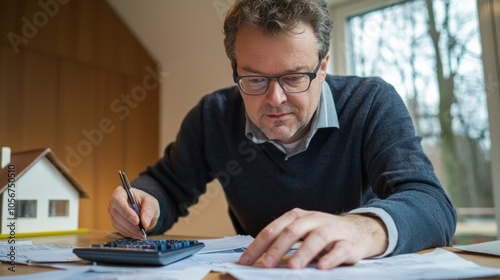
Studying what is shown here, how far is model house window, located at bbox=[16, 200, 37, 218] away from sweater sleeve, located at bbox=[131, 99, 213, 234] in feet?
1.12

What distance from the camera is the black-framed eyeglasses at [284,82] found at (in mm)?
993

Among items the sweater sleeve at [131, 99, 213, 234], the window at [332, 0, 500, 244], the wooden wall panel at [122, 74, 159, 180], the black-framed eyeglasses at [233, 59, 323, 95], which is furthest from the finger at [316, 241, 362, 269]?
the wooden wall panel at [122, 74, 159, 180]

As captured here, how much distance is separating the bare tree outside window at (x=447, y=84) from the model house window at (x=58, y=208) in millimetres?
1537

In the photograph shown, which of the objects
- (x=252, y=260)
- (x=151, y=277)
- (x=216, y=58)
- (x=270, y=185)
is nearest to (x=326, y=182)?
(x=270, y=185)

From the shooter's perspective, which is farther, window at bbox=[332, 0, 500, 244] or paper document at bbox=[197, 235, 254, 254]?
window at bbox=[332, 0, 500, 244]

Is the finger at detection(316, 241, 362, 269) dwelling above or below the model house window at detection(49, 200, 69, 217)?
below

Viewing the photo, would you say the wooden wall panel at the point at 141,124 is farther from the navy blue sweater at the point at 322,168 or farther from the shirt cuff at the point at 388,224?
the shirt cuff at the point at 388,224

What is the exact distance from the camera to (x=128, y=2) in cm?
272

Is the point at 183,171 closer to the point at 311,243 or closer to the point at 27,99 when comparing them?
the point at 311,243

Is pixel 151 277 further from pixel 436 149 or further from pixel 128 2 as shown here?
pixel 128 2

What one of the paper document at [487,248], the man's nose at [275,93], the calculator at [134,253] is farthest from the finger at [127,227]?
the paper document at [487,248]

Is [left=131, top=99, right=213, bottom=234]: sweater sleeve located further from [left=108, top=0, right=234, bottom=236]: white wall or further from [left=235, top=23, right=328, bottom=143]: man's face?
[left=108, top=0, right=234, bottom=236]: white wall

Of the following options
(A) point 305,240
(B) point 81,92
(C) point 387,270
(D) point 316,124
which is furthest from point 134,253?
(B) point 81,92

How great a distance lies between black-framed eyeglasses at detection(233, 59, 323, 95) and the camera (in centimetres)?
99
